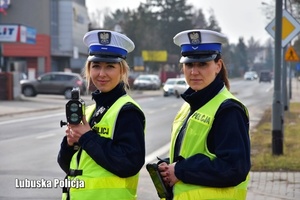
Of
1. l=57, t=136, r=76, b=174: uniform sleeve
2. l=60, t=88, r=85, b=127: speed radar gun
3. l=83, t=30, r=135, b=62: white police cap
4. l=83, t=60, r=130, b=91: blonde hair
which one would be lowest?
l=57, t=136, r=76, b=174: uniform sleeve

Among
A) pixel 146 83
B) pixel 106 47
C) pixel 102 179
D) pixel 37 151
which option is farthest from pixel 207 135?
pixel 146 83

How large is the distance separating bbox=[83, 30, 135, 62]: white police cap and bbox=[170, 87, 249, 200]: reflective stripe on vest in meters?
0.63

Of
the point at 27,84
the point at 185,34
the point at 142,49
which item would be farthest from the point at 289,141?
the point at 142,49

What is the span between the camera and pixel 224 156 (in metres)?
3.43

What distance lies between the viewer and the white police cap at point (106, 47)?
3.91 meters

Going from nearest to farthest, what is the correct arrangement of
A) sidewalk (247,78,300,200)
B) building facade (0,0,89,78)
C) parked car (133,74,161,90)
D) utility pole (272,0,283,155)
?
sidewalk (247,78,300,200) < utility pole (272,0,283,155) < parked car (133,74,161,90) < building facade (0,0,89,78)

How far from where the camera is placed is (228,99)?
360 cm

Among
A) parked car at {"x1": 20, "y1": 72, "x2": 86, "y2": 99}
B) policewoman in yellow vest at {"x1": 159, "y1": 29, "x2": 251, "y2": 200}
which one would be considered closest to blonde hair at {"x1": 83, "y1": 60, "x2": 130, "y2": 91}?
policewoman in yellow vest at {"x1": 159, "y1": 29, "x2": 251, "y2": 200}

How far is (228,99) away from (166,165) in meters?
0.52

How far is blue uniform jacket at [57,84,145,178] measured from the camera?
11.9 feet

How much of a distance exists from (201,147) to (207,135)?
0.07 meters

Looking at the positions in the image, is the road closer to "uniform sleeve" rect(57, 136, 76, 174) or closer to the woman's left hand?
"uniform sleeve" rect(57, 136, 76, 174)

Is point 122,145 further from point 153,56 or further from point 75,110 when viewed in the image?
point 153,56

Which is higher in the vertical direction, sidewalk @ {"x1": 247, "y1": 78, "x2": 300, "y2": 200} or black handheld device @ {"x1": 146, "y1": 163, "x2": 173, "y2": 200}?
black handheld device @ {"x1": 146, "y1": 163, "x2": 173, "y2": 200}
